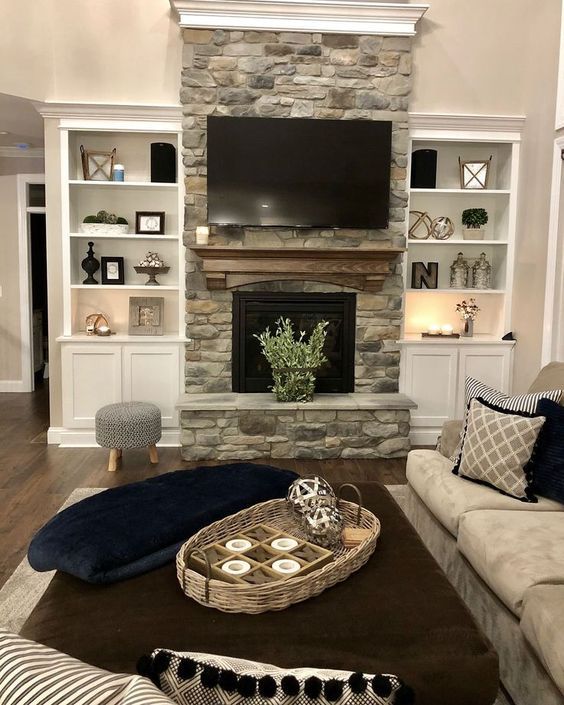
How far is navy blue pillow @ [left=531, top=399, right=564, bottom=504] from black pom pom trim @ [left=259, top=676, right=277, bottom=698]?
1.95 meters

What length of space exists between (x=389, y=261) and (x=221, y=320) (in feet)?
4.55

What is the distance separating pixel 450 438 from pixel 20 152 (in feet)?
19.0

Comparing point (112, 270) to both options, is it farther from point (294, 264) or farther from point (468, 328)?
point (468, 328)

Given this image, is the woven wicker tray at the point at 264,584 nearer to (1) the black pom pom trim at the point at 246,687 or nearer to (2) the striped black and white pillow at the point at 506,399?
(1) the black pom pom trim at the point at 246,687

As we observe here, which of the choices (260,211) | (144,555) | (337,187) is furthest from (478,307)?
(144,555)

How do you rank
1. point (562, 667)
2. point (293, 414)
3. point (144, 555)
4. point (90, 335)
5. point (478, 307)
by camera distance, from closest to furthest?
point (562, 667)
point (144, 555)
point (293, 414)
point (90, 335)
point (478, 307)

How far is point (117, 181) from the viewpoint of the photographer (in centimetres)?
505

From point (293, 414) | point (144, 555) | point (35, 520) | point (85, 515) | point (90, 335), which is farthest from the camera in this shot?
point (90, 335)

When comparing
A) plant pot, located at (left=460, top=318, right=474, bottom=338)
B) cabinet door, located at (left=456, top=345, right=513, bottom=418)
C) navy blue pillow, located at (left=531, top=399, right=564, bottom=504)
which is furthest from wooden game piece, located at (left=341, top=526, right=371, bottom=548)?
plant pot, located at (left=460, top=318, right=474, bottom=338)

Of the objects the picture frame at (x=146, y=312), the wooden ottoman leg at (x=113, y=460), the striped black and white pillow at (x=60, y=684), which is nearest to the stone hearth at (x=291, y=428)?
the wooden ottoman leg at (x=113, y=460)

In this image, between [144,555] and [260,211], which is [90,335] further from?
[144,555]

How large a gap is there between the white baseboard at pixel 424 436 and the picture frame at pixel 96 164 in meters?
3.21

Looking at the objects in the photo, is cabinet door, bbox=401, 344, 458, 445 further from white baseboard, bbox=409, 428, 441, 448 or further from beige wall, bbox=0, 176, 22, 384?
beige wall, bbox=0, 176, 22, 384

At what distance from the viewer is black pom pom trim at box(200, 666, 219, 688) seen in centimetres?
103
